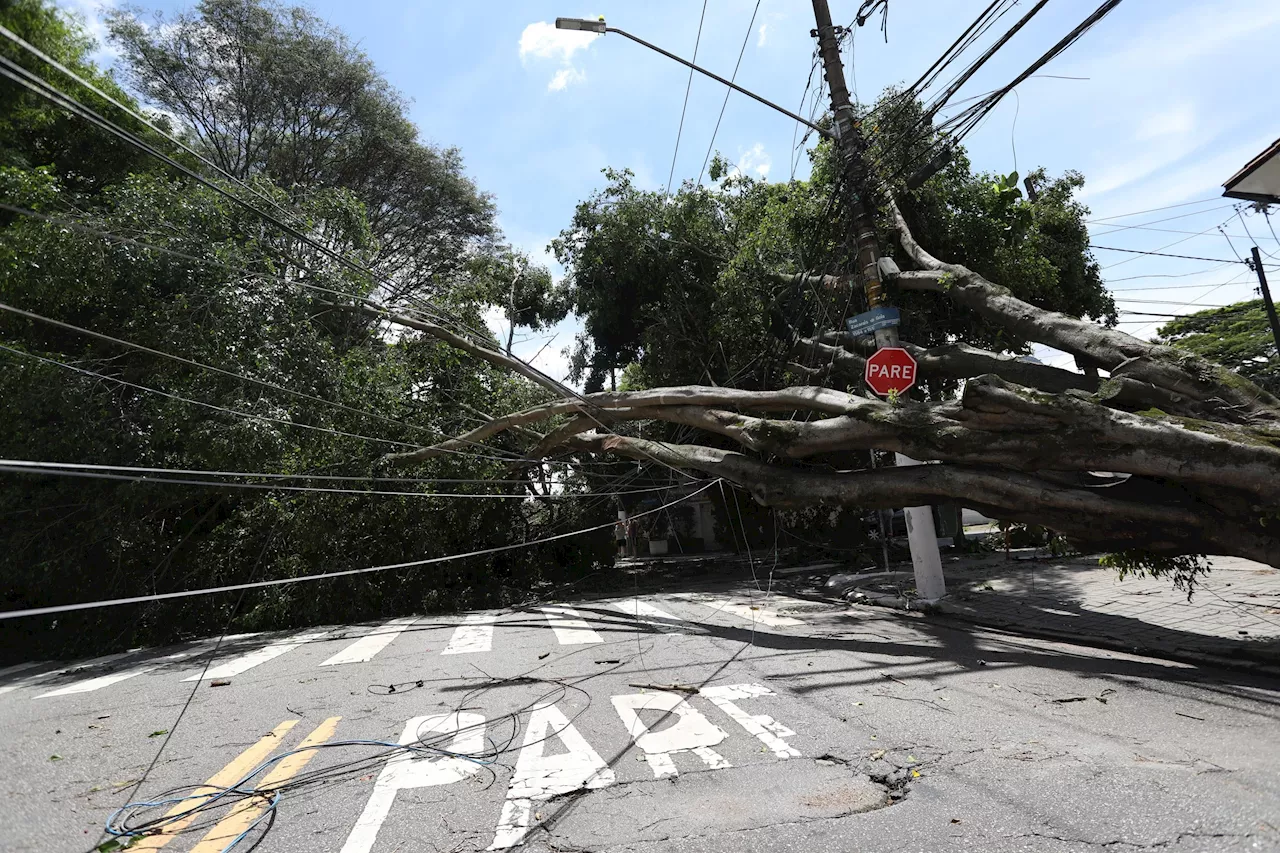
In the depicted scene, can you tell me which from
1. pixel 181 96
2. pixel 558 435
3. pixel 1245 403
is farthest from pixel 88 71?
pixel 1245 403

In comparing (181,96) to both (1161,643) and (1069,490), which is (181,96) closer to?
(1069,490)

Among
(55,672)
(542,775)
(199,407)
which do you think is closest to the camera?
(542,775)

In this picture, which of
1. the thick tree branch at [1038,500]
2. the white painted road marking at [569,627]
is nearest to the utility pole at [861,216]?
the thick tree branch at [1038,500]

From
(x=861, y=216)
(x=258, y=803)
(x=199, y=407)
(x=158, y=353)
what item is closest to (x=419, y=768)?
(x=258, y=803)

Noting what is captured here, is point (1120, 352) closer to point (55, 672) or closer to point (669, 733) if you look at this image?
point (669, 733)

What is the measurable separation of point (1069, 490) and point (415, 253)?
1852 cm

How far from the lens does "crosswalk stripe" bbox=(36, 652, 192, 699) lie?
8.51m

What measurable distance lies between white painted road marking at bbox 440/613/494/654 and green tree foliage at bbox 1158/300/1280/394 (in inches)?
603

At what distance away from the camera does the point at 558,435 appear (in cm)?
1329

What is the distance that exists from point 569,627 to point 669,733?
5.80m

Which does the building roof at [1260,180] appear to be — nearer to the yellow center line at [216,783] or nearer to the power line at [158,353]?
the power line at [158,353]

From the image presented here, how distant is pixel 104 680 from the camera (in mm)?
9148

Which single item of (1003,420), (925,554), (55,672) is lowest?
(55,672)

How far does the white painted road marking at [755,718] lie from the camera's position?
4777mm
